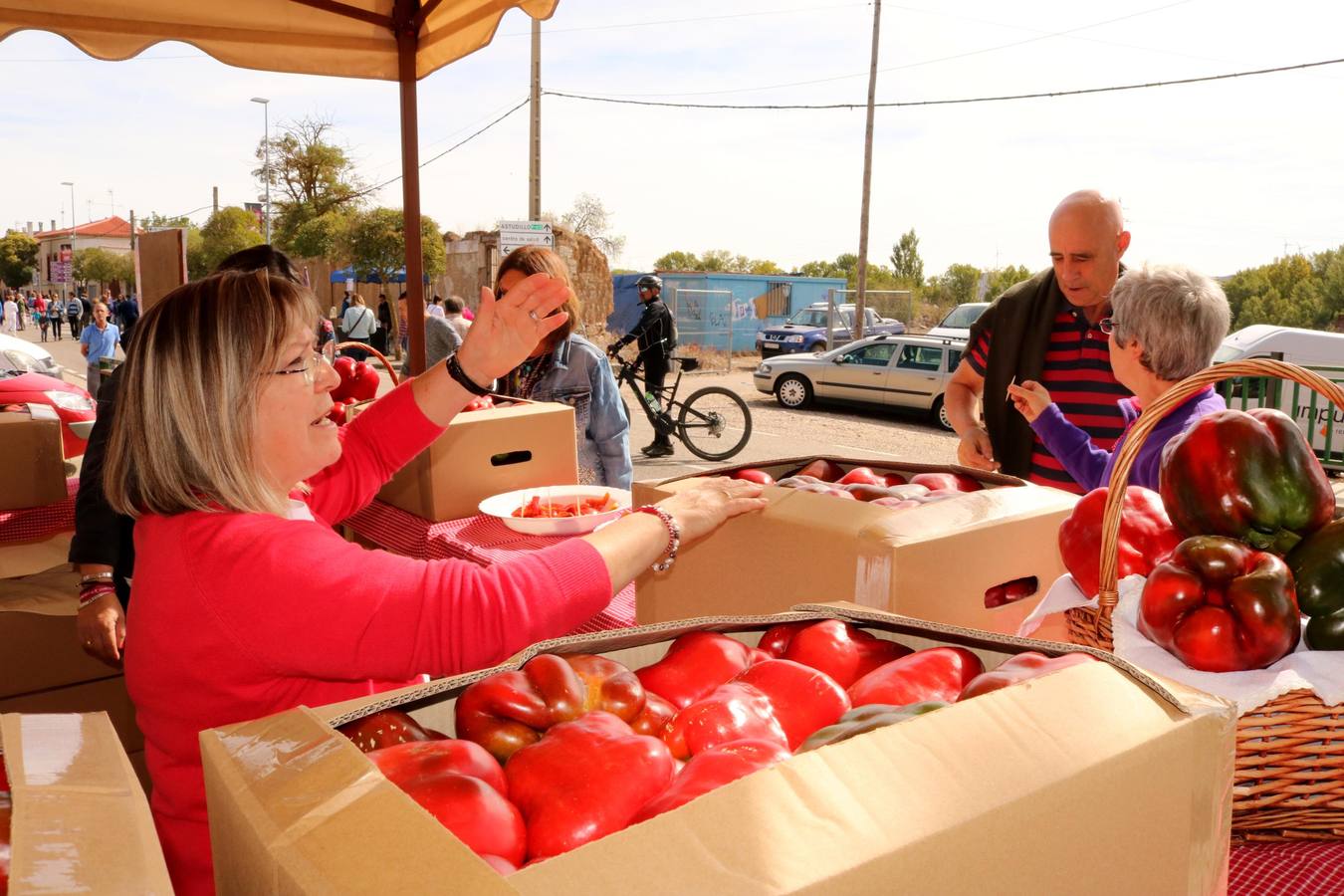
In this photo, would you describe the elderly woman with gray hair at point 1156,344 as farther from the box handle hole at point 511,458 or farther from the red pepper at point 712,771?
the red pepper at point 712,771

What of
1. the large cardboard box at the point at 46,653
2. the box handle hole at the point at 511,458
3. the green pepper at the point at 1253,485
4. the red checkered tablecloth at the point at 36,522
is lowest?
the large cardboard box at the point at 46,653

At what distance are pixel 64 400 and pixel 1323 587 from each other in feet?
18.9

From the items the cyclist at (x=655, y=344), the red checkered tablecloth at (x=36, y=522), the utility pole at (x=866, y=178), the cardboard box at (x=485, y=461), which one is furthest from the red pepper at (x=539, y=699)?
the utility pole at (x=866, y=178)

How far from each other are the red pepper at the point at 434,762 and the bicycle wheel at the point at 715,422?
33.1 ft

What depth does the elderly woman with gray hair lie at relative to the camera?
7.23 feet

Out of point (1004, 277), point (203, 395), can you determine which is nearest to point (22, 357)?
point (203, 395)

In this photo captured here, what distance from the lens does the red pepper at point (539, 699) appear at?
35.9 inches

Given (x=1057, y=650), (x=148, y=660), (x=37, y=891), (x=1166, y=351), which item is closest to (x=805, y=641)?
(x=1057, y=650)

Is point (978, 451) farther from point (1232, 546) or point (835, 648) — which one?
point (835, 648)

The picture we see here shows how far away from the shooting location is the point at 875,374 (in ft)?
49.7

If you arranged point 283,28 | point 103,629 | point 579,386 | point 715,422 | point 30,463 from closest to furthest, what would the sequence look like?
point 103,629, point 30,463, point 283,28, point 579,386, point 715,422

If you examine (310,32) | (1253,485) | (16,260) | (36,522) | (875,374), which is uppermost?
(16,260)

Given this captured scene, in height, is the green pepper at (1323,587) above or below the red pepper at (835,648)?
above

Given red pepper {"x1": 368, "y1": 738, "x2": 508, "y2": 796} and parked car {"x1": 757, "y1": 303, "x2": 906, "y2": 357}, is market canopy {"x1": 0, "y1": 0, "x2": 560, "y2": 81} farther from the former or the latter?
parked car {"x1": 757, "y1": 303, "x2": 906, "y2": 357}
